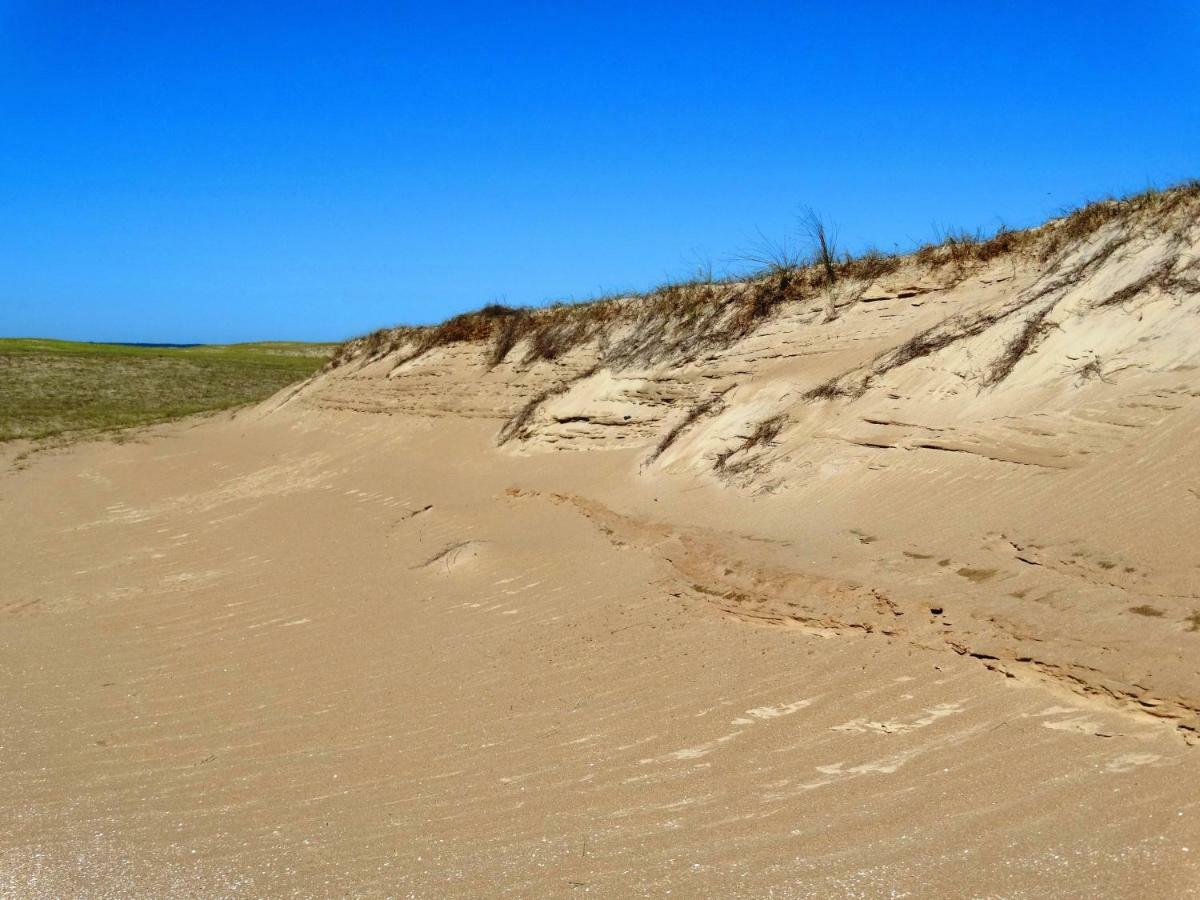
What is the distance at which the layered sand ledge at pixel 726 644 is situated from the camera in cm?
419

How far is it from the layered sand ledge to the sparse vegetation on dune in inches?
5.2

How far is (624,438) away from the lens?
1299 centimetres

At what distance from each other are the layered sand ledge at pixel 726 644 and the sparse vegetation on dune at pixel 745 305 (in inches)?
5.2

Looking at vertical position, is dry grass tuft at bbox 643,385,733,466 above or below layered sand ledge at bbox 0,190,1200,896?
above

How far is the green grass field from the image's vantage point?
978 inches

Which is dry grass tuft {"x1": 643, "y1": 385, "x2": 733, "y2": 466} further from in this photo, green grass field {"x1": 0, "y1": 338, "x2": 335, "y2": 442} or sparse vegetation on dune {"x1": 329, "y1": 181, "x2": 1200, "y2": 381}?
green grass field {"x1": 0, "y1": 338, "x2": 335, "y2": 442}

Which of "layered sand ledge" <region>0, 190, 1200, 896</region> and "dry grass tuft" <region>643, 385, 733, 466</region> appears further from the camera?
"dry grass tuft" <region>643, 385, 733, 466</region>

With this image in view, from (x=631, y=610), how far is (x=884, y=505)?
2383 mm

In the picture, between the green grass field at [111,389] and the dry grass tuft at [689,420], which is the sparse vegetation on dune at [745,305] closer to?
the dry grass tuft at [689,420]

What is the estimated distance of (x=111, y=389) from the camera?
3306 centimetres

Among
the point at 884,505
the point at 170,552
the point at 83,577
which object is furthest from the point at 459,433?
the point at 884,505

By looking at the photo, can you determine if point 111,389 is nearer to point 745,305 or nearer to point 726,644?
point 745,305

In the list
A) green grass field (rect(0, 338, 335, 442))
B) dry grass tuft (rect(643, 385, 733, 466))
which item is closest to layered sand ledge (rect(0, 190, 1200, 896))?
dry grass tuft (rect(643, 385, 733, 466))

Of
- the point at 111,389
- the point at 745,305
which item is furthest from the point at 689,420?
the point at 111,389
